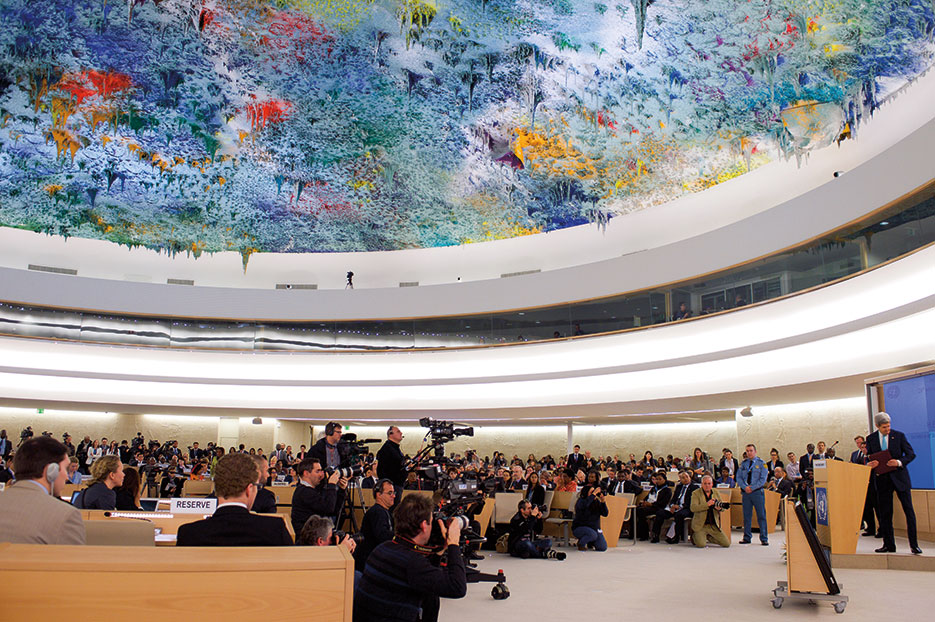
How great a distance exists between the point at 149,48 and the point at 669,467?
44.1ft

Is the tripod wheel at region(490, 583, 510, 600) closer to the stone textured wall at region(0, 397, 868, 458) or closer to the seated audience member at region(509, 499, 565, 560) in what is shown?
the seated audience member at region(509, 499, 565, 560)

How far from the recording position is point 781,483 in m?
10.3

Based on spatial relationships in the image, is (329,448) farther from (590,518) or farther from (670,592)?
(590,518)

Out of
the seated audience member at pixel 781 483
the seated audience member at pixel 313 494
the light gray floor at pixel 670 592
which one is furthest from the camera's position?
the seated audience member at pixel 781 483

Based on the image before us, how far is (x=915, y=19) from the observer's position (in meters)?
10.5

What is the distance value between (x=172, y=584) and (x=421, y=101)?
42.4ft

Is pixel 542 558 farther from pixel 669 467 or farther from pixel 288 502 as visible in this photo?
pixel 669 467

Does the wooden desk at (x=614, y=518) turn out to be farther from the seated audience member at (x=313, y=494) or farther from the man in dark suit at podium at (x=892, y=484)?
the seated audience member at (x=313, y=494)

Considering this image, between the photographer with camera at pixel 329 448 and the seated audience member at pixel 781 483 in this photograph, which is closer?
the photographer with camera at pixel 329 448

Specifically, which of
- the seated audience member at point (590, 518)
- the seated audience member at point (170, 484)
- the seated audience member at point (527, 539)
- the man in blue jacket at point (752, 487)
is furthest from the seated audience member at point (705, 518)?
the seated audience member at point (170, 484)

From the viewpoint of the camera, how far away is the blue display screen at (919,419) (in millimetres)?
9086

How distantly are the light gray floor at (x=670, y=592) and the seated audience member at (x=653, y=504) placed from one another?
8.46 feet

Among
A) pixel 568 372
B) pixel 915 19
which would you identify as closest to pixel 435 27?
pixel 915 19

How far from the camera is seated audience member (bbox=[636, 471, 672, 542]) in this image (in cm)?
1159
